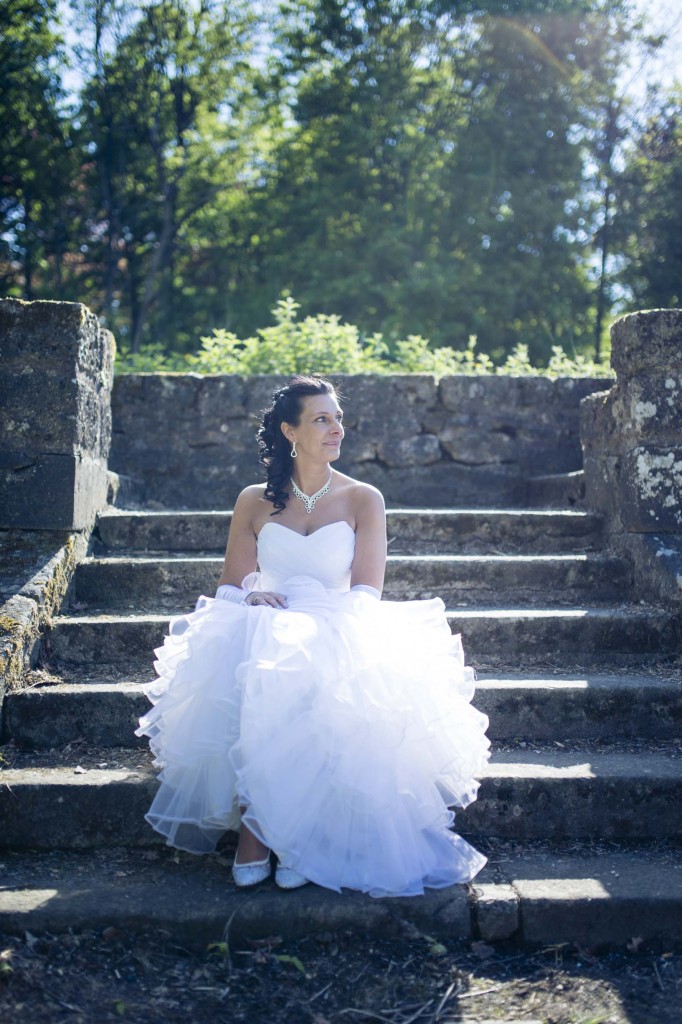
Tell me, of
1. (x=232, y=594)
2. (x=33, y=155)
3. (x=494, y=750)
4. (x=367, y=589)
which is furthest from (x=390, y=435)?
(x=33, y=155)

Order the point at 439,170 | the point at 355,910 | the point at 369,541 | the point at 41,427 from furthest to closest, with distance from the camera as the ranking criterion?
the point at 439,170, the point at 41,427, the point at 369,541, the point at 355,910

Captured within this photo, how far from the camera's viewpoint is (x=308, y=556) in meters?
3.50

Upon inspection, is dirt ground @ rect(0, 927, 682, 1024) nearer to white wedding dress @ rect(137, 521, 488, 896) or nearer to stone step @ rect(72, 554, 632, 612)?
white wedding dress @ rect(137, 521, 488, 896)

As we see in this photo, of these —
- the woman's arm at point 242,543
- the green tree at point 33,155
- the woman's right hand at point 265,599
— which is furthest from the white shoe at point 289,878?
the green tree at point 33,155

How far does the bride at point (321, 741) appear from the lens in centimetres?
261

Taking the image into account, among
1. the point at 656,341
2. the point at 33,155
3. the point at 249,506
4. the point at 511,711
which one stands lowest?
the point at 511,711

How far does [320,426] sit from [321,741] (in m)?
1.47

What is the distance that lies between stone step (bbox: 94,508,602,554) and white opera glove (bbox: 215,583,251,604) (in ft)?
4.51

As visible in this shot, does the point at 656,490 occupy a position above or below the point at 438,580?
above

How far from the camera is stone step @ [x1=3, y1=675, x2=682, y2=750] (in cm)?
335

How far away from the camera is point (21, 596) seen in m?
3.75

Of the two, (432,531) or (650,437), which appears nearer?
(650,437)

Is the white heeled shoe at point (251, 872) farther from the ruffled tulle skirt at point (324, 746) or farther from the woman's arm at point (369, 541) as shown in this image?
the woman's arm at point (369, 541)

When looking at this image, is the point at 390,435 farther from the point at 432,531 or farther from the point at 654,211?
the point at 654,211
